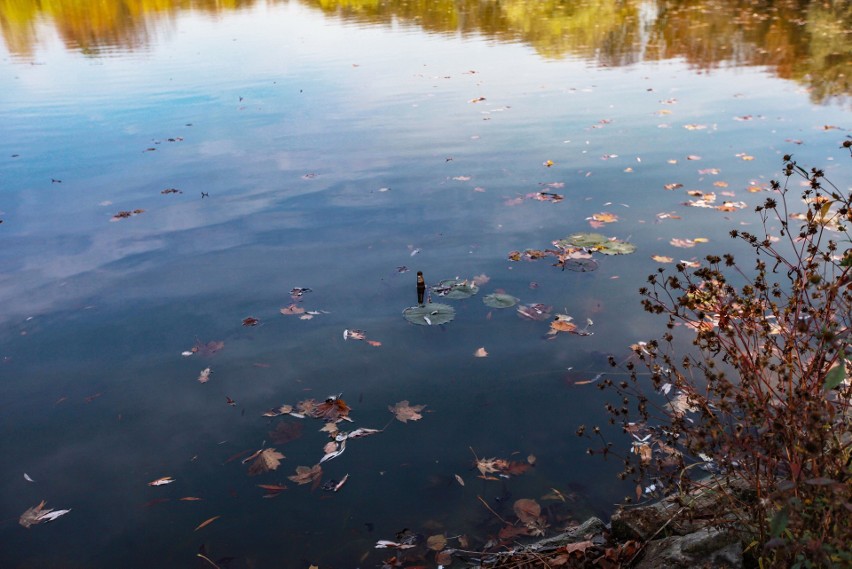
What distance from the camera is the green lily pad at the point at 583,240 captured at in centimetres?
820

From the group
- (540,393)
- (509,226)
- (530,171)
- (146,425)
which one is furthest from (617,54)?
(146,425)

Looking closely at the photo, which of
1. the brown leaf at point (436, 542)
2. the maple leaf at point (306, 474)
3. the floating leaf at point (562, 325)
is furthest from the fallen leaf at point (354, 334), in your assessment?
the brown leaf at point (436, 542)

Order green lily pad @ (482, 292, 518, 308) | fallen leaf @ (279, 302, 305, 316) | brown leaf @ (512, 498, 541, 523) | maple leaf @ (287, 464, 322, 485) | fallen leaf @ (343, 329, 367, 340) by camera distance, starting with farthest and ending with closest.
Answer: fallen leaf @ (279, 302, 305, 316) → green lily pad @ (482, 292, 518, 308) → fallen leaf @ (343, 329, 367, 340) → maple leaf @ (287, 464, 322, 485) → brown leaf @ (512, 498, 541, 523)

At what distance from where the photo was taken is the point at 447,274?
301 inches

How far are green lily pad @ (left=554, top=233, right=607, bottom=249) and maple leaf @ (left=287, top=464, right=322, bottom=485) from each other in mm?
4677

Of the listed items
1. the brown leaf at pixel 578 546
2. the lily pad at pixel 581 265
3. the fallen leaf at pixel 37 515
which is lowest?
the fallen leaf at pixel 37 515

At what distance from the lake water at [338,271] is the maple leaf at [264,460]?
79mm

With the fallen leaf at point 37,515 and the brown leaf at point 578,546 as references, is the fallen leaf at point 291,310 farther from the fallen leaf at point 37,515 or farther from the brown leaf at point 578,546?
the brown leaf at point 578,546

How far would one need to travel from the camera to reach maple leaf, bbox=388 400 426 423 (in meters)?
5.42

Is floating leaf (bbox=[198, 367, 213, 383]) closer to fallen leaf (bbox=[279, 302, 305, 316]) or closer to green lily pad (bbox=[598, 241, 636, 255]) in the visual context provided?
fallen leaf (bbox=[279, 302, 305, 316])

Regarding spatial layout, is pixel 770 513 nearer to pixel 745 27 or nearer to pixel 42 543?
pixel 42 543

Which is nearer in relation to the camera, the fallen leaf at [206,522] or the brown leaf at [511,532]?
the brown leaf at [511,532]

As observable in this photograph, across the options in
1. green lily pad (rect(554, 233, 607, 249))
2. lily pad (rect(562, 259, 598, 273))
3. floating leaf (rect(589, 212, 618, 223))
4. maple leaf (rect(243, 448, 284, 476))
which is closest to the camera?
maple leaf (rect(243, 448, 284, 476))

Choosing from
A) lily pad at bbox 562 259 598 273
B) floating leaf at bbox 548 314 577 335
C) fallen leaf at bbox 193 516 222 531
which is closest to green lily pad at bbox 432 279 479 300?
floating leaf at bbox 548 314 577 335
